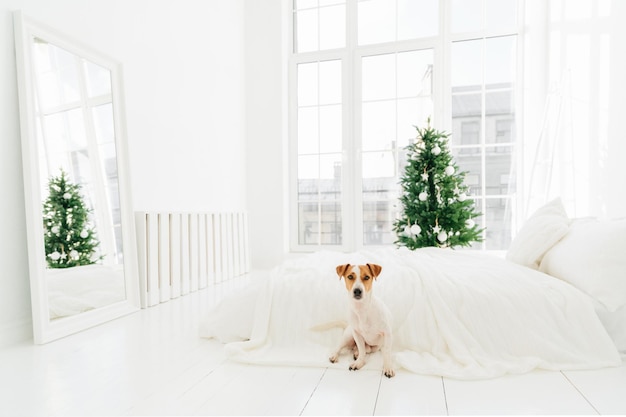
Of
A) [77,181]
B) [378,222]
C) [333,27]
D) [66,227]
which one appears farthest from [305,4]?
[66,227]

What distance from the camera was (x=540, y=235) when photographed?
2.36 m

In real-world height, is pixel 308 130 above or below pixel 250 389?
above

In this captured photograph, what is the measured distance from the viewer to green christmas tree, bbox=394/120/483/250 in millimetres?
3922

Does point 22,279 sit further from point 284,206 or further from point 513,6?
point 513,6

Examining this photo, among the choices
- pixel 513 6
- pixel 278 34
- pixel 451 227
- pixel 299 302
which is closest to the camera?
pixel 299 302

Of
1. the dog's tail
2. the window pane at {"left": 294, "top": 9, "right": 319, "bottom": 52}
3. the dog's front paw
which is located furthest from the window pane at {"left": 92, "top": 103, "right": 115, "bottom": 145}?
the window pane at {"left": 294, "top": 9, "right": 319, "bottom": 52}

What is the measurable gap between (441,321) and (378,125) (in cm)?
357

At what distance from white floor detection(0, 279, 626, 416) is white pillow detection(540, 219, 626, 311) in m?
0.32

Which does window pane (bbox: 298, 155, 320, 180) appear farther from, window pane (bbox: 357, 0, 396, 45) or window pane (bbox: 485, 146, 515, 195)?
window pane (bbox: 485, 146, 515, 195)

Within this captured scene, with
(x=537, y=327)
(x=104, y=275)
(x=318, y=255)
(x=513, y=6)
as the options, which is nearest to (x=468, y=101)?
(x=513, y=6)

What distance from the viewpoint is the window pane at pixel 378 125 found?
496cm

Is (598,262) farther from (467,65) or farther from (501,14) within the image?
(501,14)

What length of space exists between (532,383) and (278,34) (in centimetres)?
471

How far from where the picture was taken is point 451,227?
3.94m
